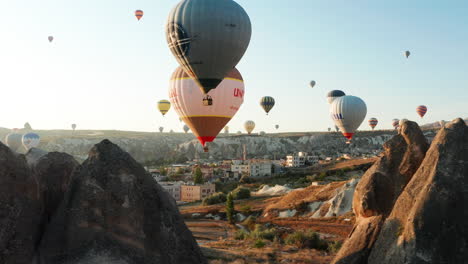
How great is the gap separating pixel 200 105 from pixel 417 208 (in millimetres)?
30377

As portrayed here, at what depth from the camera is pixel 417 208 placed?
1085 centimetres

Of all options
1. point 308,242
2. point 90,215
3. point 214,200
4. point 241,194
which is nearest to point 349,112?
point 241,194

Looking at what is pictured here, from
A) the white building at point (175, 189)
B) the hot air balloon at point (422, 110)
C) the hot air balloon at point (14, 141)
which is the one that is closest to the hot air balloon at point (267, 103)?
the white building at point (175, 189)

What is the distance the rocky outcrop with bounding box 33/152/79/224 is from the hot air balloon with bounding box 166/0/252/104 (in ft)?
65.9

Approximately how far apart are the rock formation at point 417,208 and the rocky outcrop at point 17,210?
7.78 metres

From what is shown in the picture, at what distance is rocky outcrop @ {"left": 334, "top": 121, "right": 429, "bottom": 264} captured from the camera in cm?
1222

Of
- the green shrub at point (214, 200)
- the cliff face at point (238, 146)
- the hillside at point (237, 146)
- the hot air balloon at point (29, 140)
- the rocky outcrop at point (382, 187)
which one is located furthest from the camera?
the cliff face at point (238, 146)

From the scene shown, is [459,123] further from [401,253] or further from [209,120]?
[209,120]

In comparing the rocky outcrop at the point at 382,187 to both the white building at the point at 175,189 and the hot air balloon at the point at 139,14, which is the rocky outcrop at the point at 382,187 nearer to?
the hot air balloon at the point at 139,14

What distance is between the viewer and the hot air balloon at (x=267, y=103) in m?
87.8

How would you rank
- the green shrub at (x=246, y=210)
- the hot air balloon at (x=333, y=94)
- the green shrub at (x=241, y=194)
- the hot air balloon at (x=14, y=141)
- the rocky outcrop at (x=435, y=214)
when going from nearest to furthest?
1. the rocky outcrop at (x=435, y=214)
2. the green shrub at (x=246, y=210)
3. the green shrub at (x=241, y=194)
4. the hot air balloon at (x=333, y=94)
5. the hot air balloon at (x=14, y=141)

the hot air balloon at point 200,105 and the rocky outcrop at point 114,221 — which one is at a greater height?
the hot air balloon at point 200,105

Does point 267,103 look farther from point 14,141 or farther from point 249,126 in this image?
point 14,141

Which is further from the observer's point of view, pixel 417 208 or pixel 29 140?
pixel 29 140
